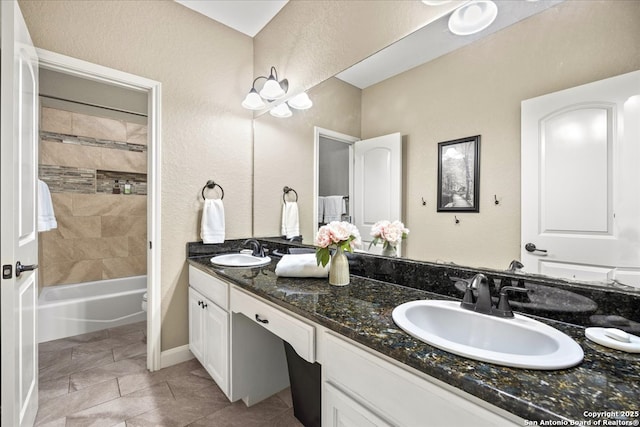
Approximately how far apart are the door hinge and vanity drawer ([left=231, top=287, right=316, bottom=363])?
0.88 meters

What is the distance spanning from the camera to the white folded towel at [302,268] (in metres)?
1.47

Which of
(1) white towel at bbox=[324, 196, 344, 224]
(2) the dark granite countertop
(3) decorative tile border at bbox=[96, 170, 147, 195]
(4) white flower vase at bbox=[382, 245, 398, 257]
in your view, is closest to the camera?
(2) the dark granite countertop

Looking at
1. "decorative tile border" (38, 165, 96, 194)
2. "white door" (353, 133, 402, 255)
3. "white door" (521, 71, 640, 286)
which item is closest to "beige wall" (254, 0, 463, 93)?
"white door" (353, 133, 402, 255)

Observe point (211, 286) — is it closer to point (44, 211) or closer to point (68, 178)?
point (44, 211)

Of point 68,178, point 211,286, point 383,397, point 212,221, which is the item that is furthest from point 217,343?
point 68,178

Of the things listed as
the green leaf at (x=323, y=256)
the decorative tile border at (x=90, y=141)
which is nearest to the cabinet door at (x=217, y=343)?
the green leaf at (x=323, y=256)

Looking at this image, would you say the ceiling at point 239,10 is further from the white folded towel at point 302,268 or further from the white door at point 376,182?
the white folded towel at point 302,268

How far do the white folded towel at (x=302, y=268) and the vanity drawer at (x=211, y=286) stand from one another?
1.17 ft

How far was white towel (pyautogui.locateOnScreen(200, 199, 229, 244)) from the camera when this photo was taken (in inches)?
87.0

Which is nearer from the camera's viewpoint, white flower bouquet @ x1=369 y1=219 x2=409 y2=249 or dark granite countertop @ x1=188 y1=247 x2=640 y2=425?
dark granite countertop @ x1=188 y1=247 x2=640 y2=425

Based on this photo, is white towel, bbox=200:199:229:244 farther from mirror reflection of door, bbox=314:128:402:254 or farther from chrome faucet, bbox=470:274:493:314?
chrome faucet, bbox=470:274:493:314

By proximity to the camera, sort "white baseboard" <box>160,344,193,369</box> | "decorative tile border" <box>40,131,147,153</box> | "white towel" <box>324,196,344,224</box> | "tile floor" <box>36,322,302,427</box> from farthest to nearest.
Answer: "decorative tile border" <box>40,131,147,153</box> → "white baseboard" <box>160,344,193,369</box> → "white towel" <box>324,196,344,224</box> → "tile floor" <box>36,322,302,427</box>

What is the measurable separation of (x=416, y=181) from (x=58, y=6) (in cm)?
229

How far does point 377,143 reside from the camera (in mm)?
1470
